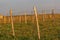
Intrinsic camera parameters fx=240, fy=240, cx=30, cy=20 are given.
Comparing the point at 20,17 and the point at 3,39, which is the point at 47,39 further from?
the point at 20,17

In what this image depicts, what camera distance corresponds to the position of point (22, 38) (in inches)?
604

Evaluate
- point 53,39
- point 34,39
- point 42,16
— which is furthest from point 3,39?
point 42,16

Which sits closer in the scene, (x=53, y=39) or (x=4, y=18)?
(x=53, y=39)

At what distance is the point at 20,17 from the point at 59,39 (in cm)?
2538

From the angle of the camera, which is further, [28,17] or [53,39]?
[28,17]

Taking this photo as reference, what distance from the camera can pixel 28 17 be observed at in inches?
1517

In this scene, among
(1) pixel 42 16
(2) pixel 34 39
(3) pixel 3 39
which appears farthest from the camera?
(1) pixel 42 16

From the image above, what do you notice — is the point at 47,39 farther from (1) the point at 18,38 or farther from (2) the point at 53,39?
(1) the point at 18,38

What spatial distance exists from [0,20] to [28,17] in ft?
14.9

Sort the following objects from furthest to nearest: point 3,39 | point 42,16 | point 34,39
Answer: point 42,16
point 3,39
point 34,39

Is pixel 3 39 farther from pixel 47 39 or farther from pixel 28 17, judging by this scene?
pixel 28 17

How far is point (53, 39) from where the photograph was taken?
1474 cm

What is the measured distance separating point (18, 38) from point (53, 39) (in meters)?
2.33

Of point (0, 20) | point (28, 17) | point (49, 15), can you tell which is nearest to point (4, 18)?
point (0, 20)
